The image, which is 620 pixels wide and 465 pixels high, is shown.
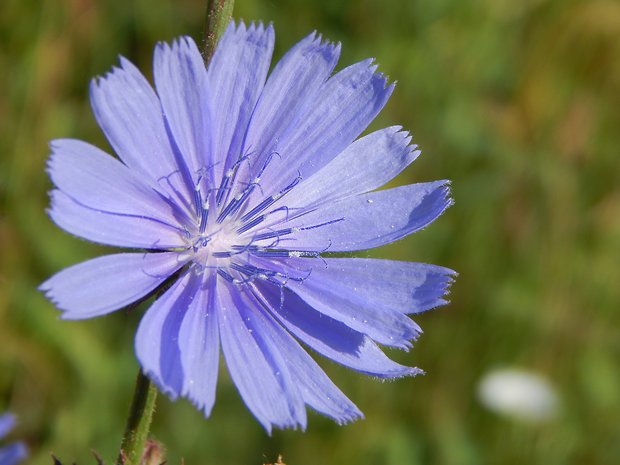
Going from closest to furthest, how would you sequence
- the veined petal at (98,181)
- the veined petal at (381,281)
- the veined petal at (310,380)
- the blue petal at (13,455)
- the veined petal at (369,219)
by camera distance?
1. the veined petal at (98,181)
2. the veined petal at (310,380)
3. the veined petal at (381,281)
4. the veined petal at (369,219)
5. the blue petal at (13,455)

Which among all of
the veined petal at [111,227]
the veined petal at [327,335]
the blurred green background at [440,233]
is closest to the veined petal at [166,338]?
Answer: the veined petal at [111,227]

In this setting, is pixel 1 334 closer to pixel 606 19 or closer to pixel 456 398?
pixel 456 398

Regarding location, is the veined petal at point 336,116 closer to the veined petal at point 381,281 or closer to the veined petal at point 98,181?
the veined petal at point 381,281

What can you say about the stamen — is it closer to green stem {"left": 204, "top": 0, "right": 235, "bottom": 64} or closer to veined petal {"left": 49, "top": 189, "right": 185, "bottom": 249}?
veined petal {"left": 49, "top": 189, "right": 185, "bottom": 249}

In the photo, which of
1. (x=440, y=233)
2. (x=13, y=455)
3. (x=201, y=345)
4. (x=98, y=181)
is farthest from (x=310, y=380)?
(x=440, y=233)

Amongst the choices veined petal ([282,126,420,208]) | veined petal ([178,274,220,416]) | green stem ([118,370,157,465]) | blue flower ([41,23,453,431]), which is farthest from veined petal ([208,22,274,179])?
green stem ([118,370,157,465])

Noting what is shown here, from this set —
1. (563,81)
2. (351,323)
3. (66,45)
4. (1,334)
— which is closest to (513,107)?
(563,81)

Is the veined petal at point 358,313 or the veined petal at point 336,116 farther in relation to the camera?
the veined petal at point 336,116
